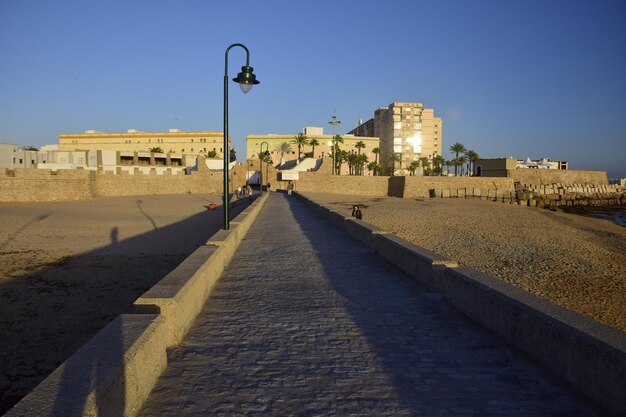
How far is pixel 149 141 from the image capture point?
322 feet

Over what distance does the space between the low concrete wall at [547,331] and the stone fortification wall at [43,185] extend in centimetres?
4131

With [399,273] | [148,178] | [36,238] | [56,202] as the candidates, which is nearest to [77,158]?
[148,178]

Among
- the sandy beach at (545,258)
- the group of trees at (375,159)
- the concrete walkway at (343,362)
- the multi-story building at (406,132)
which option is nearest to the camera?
the concrete walkway at (343,362)

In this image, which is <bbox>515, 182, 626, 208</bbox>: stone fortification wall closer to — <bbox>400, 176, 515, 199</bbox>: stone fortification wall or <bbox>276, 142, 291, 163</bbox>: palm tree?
<bbox>400, 176, 515, 199</bbox>: stone fortification wall

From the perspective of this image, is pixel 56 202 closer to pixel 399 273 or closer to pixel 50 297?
pixel 50 297

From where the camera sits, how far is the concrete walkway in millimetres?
3094

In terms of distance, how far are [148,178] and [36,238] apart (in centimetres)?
3258

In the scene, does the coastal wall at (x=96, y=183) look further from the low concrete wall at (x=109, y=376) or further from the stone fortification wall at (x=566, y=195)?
the stone fortification wall at (x=566, y=195)

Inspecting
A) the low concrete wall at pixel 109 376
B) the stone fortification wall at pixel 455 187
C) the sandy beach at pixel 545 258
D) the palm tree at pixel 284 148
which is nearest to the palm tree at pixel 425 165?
the palm tree at pixel 284 148

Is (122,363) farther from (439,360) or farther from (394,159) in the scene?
(394,159)

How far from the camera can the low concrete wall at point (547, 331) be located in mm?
2904

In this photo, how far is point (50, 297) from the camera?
351 inches

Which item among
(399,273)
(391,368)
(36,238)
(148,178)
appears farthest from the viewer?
(148,178)

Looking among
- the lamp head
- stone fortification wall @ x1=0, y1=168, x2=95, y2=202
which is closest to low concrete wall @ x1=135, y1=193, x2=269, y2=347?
the lamp head
